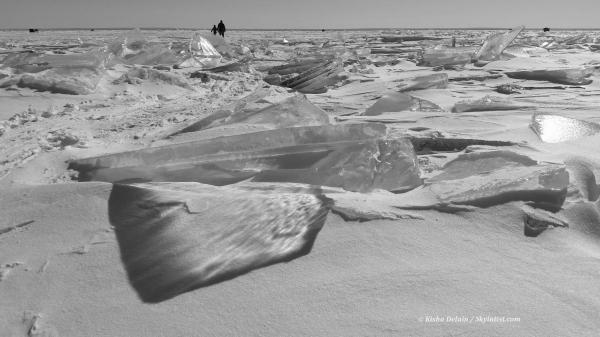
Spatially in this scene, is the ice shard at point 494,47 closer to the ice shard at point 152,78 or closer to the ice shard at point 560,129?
the ice shard at point 152,78

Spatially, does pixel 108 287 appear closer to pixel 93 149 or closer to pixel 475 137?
pixel 93 149

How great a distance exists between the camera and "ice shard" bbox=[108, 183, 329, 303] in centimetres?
77

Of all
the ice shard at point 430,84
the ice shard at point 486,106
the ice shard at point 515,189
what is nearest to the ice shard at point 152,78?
the ice shard at point 430,84

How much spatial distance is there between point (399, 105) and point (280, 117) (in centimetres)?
69

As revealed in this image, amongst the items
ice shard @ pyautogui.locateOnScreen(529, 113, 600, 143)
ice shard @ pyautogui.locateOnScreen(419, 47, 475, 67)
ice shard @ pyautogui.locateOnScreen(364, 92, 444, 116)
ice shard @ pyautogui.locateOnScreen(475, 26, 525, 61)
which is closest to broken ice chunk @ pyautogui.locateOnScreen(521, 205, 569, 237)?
ice shard @ pyautogui.locateOnScreen(529, 113, 600, 143)

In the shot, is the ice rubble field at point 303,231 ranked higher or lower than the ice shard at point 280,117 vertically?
lower

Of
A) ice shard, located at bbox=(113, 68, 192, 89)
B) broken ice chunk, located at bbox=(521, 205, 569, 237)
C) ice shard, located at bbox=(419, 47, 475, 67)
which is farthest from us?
ice shard, located at bbox=(419, 47, 475, 67)

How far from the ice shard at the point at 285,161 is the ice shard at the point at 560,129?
1.99 feet

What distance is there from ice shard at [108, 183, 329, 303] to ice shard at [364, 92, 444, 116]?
1.18 m

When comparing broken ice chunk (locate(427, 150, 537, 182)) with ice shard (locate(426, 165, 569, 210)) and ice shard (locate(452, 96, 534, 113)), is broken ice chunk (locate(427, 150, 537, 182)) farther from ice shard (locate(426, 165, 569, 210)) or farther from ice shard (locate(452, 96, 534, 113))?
ice shard (locate(452, 96, 534, 113))

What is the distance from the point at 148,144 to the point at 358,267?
3.53 feet

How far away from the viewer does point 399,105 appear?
6.99 feet

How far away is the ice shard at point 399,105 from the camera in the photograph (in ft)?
6.95

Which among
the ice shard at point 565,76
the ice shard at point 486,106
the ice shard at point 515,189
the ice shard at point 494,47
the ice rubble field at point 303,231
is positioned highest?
the ice shard at point 494,47
